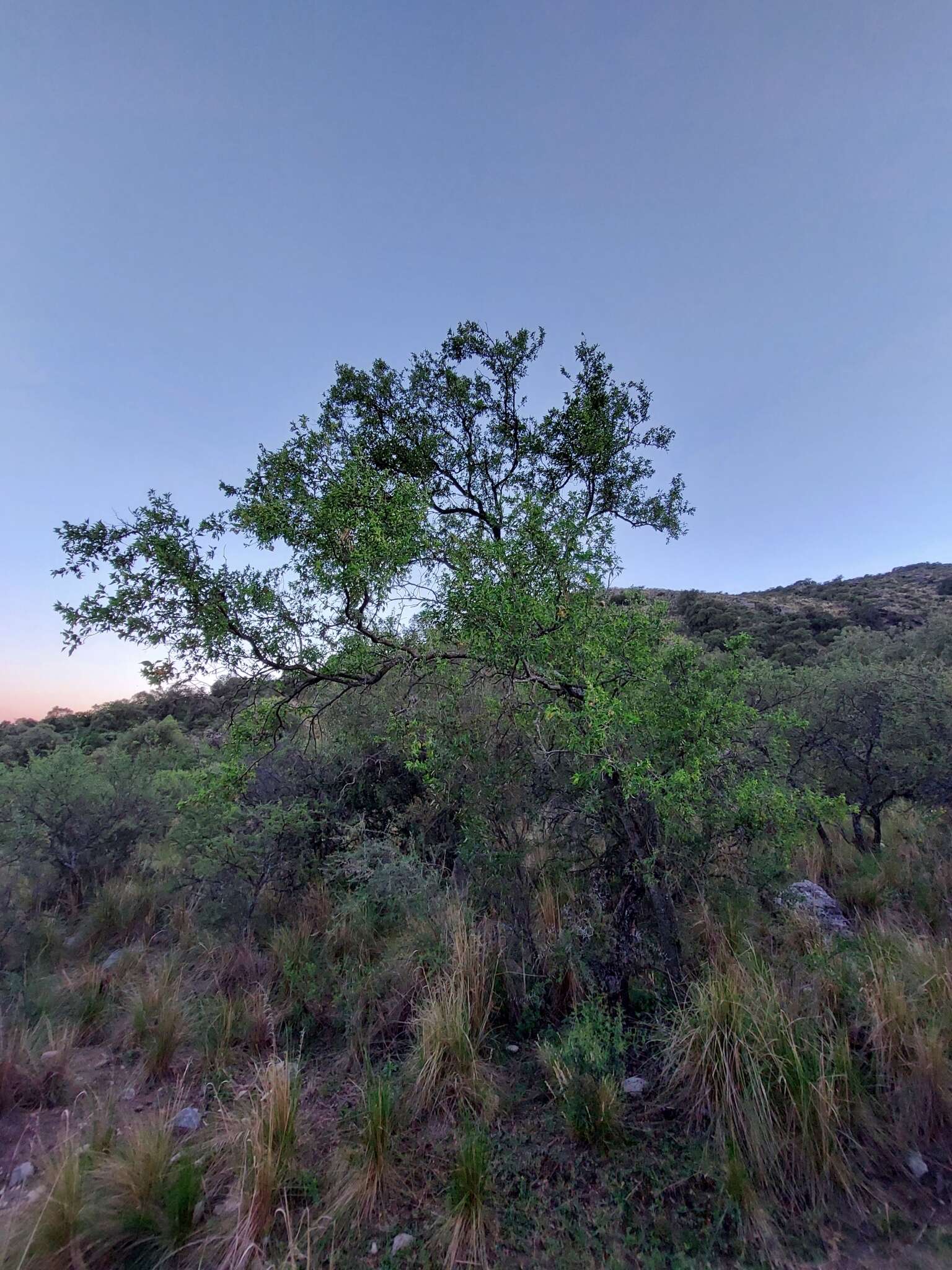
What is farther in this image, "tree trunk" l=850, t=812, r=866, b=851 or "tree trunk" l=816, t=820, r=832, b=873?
"tree trunk" l=850, t=812, r=866, b=851

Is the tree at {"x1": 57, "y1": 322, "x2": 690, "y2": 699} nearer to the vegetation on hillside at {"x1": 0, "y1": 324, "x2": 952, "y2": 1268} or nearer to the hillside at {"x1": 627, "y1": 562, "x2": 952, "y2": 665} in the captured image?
the vegetation on hillside at {"x1": 0, "y1": 324, "x2": 952, "y2": 1268}

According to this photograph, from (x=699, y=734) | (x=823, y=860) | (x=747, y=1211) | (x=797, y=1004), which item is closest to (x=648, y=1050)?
(x=797, y=1004)

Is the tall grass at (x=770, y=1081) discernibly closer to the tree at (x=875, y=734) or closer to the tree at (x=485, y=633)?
the tree at (x=485, y=633)

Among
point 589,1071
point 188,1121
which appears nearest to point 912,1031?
point 589,1071

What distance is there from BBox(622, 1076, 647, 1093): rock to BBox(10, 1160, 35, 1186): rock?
3.61 meters

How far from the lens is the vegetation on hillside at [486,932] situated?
2.61 m

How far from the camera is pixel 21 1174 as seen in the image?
3086 millimetres

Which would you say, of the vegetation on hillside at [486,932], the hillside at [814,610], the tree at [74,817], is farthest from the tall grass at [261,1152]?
the hillside at [814,610]

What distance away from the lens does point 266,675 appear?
429cm

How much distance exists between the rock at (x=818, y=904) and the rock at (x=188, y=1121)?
5070 millimetres

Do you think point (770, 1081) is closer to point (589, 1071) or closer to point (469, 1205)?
point (589, 1071)

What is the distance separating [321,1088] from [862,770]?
7489mm

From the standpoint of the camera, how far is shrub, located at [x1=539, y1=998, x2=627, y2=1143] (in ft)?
9.91

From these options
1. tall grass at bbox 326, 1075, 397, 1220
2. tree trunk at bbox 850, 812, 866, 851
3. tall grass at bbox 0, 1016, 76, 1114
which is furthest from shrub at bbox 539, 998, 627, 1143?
tree trunk at bbox 850, 812, 866, 851
